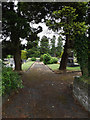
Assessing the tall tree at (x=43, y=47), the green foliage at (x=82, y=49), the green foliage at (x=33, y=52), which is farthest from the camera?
the tall tree at (x=43, y=47)

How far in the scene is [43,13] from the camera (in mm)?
13148

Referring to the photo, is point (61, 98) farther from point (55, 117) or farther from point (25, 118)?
point (25, 118)

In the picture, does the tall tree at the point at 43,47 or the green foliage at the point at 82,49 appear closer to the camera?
the green foliage at the point at 82,49

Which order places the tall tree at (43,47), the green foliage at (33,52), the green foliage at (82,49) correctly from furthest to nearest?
1. the tall tree at (43,47)
2. the green foliage at (33,52)
3. the green foliage at (82,49)

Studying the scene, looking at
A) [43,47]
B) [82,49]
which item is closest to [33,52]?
[43,47]

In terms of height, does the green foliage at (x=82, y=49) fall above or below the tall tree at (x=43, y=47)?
below

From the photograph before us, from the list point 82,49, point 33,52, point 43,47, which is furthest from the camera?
point 43,47

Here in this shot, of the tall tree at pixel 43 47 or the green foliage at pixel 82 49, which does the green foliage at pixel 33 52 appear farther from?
the green foliage at pixel 82 49

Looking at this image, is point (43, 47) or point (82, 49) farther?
point (43, 47)

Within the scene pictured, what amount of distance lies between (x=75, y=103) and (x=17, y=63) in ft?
36.5

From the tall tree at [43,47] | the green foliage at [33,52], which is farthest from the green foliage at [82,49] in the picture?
the tall tree at [43,47]

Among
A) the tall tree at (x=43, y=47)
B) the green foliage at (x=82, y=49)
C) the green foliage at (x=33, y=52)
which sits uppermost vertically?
the tall tree at (x=43, y=47)

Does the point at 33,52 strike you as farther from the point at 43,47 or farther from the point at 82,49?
the point at 82,49

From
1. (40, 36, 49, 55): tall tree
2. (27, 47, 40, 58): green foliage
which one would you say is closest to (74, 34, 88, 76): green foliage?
(27, 47, 40, 58): green foliage
